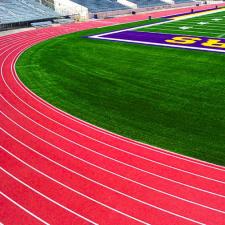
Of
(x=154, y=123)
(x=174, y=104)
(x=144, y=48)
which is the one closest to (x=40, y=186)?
(x=154, y=123)

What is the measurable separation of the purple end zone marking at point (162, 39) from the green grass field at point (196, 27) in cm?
173

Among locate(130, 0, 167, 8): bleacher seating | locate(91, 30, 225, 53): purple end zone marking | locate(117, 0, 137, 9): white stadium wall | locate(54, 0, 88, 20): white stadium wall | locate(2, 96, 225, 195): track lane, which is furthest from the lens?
locate(130, 0, 167, 8): bleacher seating

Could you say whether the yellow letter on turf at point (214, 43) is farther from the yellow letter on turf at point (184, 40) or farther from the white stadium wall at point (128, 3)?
the white stadium wall at point (128, 3)

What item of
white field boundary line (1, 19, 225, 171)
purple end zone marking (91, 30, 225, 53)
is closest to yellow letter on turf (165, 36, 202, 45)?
purple end zone marking (91, 30, 225, 53)

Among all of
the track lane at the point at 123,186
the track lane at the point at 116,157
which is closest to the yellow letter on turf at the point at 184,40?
the track lane at the point at 116,157

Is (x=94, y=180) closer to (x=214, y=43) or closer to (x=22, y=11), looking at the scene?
(x=214, y=43)

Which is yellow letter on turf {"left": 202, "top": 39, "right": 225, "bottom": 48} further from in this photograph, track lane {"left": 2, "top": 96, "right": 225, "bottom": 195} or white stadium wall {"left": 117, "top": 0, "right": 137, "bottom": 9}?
white stadium wall {"left": 117, "top": 0, "right": 137, "bottom": 9}

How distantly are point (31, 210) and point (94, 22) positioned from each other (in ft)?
114

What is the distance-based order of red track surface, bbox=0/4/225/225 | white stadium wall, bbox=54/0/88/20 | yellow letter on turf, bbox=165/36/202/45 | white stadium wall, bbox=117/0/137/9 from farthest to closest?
white stadium wall, bbox=117/0/137/9
white stadium wall, bbox=54/0/88/20
yellow letter on turf, bbox=165/36/202/45
red track surface, bbox=0/4/225/225

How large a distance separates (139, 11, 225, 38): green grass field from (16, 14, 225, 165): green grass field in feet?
23.3

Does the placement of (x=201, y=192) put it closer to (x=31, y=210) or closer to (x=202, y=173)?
(x=202, y=173)

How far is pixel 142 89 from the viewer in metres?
15.9

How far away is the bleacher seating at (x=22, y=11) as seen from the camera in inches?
1499

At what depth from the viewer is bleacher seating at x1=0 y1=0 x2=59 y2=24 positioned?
3806 cm
